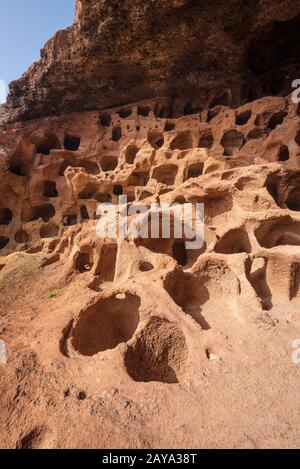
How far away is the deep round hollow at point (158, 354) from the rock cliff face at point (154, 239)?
18mm

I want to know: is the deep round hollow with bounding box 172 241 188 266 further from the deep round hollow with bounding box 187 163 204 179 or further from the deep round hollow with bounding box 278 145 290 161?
the deep round hollow with bounding box 278 145 290 161

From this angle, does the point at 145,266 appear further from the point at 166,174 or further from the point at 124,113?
the point at 124,113

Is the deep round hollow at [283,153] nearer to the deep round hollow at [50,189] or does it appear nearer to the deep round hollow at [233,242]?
the deep round hollow at [233,242]

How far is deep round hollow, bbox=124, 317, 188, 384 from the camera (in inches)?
136

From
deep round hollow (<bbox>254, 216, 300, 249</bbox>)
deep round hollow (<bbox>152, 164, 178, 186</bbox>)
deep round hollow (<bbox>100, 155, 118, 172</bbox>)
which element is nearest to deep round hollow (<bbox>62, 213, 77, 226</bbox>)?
deep round hollow (<bbox>100, 155, 118, 172</bbox>)

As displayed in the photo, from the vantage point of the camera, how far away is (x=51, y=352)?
3.53 meters

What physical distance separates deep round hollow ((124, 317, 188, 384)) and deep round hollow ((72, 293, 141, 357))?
634mm

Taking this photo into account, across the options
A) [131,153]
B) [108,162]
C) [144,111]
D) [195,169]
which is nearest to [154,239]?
[195,169]

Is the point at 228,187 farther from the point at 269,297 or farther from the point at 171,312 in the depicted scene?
the point at 171,312

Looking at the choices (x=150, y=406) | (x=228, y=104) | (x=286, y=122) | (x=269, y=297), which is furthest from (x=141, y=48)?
(x=150, y=406)

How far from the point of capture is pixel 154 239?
19.0 ft

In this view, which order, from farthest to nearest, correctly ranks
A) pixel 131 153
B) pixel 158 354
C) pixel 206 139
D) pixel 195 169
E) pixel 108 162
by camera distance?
1. pixel 108 162
2. pixel 131 153
3. pixel 206 139
4. pixel 195 169
5. pixel 158 354

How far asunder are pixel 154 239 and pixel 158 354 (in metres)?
2.62

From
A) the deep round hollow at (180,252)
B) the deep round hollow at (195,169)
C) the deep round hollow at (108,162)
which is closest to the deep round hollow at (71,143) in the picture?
the deep round hollow at (108,162)
